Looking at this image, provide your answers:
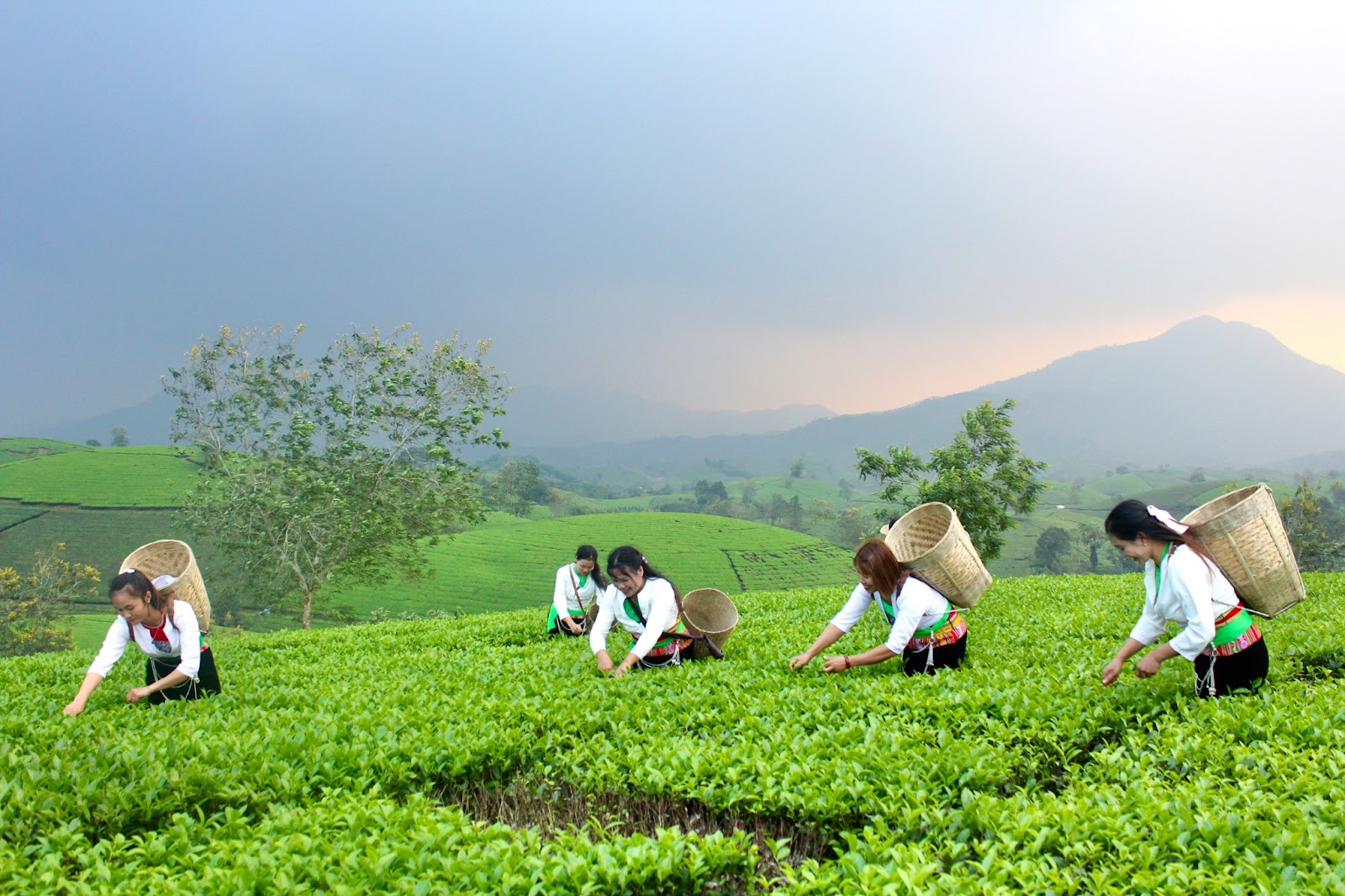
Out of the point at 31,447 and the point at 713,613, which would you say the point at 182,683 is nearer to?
the point at 713,613

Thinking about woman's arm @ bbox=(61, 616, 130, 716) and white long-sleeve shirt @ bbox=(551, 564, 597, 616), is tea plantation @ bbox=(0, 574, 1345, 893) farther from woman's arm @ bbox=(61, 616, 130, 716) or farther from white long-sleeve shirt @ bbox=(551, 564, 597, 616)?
white long-sleeve shirt @ bbox=(551, 564, 597, 616)

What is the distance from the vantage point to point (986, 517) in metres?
23.6

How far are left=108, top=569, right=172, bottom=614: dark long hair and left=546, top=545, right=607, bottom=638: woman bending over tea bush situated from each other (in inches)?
157

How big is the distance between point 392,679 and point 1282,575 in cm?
761

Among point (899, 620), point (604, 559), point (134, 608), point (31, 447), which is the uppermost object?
point (31, 447)

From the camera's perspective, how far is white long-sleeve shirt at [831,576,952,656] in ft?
19.9

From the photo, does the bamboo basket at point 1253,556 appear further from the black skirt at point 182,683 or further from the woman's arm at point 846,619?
the black skirt at point 182,683

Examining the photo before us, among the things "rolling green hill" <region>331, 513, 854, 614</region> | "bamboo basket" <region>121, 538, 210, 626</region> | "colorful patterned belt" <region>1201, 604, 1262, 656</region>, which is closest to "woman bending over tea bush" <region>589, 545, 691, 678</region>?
"colorful patterned belt" <region>1201, 604, 1262, 656</region>

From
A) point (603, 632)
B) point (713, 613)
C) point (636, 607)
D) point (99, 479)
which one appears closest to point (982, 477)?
point (713, 613)

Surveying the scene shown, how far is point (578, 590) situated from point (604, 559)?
50911 mm

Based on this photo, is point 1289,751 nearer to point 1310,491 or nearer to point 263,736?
point 263,736

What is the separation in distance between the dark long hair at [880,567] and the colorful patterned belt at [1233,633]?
1993mm

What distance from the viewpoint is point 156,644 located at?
663cm

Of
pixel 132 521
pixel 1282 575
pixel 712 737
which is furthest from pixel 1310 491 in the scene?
pixel 132 521
